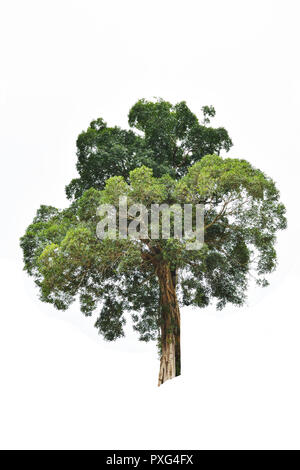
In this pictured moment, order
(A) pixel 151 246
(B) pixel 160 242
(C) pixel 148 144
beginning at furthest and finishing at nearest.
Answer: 1. (C) pixel 148 144
2. (A) pixel 151 246
3. (B) pixel 160 242

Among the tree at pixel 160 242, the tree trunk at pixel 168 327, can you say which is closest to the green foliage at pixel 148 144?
the tree at pixel 160 242

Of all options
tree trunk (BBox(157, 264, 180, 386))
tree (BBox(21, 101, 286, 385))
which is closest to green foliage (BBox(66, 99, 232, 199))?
tree (BBox(21, 101, 286, 385))

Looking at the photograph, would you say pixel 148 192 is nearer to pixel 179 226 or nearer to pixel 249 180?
pixel 179 226

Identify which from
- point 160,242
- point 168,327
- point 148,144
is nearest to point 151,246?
point 160,242

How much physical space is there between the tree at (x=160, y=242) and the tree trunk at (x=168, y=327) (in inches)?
0.9

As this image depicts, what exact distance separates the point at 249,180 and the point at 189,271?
274cm

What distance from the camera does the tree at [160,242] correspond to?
685cm

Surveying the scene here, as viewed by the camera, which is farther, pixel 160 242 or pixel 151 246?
pixel 151 246

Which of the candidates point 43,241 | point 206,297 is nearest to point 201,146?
point 206,297

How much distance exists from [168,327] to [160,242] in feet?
7.74

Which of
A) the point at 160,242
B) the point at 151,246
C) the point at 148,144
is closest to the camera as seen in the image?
the point at 160,242

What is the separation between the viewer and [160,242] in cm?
693

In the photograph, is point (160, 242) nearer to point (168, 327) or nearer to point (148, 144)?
point (168, 327)

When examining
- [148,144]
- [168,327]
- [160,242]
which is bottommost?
[168,327]
